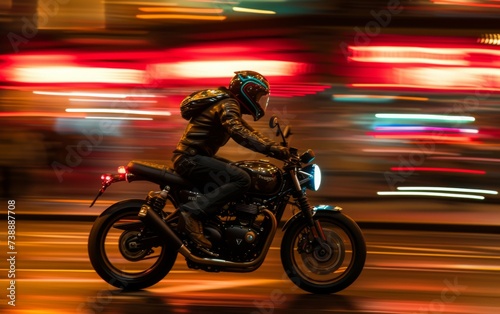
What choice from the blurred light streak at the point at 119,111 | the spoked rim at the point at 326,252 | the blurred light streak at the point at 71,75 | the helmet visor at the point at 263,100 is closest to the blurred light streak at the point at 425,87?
the blurred light streak at the point at 119,111

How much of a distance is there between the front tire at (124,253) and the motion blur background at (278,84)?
7584 millimetres

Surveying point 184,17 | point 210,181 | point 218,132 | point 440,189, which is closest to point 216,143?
point 218,132

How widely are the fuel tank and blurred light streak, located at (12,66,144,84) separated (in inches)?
345

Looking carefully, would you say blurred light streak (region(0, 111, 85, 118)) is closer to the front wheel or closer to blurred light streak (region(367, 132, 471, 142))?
blurred light streak (region(367, 132, 471, 142))

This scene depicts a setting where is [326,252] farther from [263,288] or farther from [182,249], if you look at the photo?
[182,249]

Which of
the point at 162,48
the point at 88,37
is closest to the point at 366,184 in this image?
the point at 162,48

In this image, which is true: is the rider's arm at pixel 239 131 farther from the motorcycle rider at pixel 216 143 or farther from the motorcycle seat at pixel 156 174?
the motorcycle seat at pixel 156 174

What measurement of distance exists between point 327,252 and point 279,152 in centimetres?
96

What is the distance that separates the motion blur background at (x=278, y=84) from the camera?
15023 millimetres

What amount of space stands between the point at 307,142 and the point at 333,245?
809 cm

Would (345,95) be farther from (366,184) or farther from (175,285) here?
(175,285)

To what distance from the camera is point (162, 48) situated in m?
15.5

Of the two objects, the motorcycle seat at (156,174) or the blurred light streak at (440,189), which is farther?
the blurred light streak at (440,189)

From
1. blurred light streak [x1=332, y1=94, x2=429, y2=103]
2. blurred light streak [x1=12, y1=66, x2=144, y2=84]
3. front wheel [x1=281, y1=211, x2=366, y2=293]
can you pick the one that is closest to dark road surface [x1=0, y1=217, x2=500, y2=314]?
front wheel [x1=281, y1=211, x2=366, y2=293]
